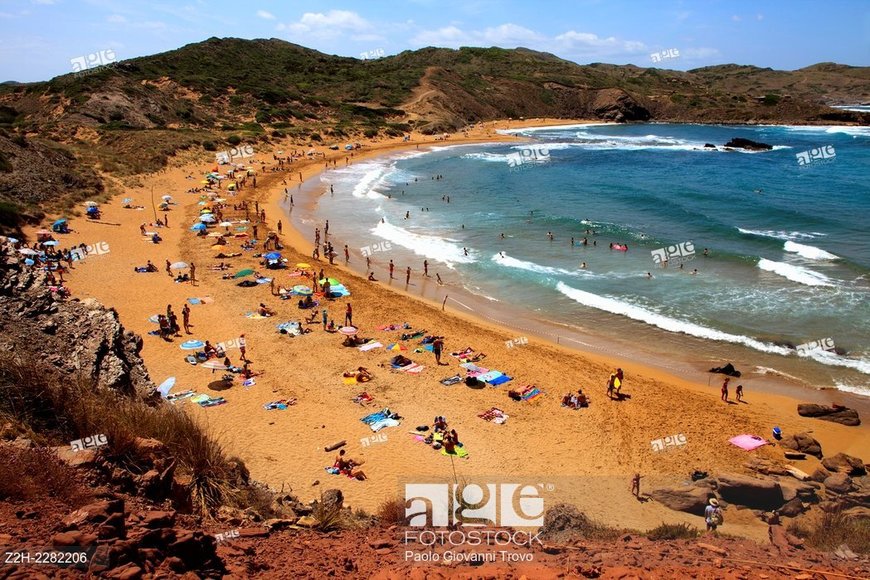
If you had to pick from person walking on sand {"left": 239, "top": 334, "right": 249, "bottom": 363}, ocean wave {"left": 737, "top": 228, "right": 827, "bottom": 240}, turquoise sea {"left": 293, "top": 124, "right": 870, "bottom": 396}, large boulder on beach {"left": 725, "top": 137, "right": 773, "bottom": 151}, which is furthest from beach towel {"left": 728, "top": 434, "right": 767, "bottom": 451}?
large boulder on beach {"left": 725, "top": 137, "right": 773, "bottom": 151}

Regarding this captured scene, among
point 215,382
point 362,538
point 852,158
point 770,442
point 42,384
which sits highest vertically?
point 852,158

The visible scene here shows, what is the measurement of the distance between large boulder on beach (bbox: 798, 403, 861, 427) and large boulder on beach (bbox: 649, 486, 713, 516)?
6.96 m

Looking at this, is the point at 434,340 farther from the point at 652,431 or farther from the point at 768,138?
the point at 768,138

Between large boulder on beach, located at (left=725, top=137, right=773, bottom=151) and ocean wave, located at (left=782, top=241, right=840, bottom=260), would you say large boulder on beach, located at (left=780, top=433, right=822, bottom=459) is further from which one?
large boulder on beach, located at (left=725, top=137, right=773, bottom=151)

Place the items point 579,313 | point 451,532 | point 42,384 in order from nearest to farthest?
point 42,384 < point 451,532 < point 579,313

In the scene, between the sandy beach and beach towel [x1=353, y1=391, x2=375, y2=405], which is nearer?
the sandy beach

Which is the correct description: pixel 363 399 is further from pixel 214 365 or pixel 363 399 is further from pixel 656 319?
pixel 656 319

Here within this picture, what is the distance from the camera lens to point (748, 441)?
15703 millimetres

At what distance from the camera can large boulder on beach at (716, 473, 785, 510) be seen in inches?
485

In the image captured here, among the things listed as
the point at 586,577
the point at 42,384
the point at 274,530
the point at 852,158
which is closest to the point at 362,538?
the point at 274,530

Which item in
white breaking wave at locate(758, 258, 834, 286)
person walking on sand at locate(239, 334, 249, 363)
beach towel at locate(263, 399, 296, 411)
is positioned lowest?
beach towel at locate(263, 399, 296, 411)

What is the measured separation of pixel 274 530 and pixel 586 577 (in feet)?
12.7

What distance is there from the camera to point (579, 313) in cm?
2502

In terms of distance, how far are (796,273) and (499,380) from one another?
19.9 m
